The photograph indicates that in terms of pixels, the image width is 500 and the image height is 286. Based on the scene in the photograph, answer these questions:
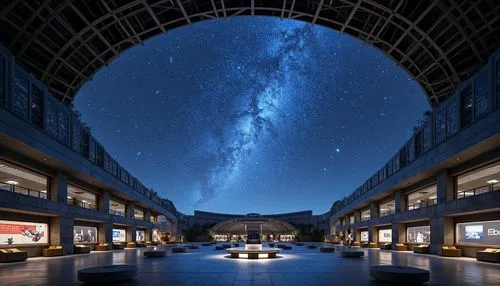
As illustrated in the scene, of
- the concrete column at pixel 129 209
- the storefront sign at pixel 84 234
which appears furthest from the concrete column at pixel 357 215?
the storefront sign at pixel 84 234

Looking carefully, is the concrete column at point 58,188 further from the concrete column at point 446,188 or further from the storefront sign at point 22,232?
the concrete column at point 446,188

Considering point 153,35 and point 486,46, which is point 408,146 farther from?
point 153,35

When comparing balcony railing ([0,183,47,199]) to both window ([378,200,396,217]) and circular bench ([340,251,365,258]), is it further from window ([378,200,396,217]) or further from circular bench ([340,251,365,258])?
window ([378,200,396,217])

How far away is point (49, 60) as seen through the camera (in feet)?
155

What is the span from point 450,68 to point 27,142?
42.4 metres

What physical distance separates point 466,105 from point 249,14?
1029 inches

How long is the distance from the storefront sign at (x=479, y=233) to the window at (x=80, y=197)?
41.2 meters

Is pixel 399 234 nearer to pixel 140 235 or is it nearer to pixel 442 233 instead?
pixel 442 233

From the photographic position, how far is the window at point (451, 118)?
3820cm

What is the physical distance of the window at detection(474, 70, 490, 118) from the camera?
32.5m

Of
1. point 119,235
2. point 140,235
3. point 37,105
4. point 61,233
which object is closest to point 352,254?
point 61,233

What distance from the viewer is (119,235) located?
70.8 meters

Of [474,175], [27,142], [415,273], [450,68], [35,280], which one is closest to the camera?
[415,273]

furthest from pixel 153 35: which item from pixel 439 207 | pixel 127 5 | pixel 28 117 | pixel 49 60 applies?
pixel 439 207
